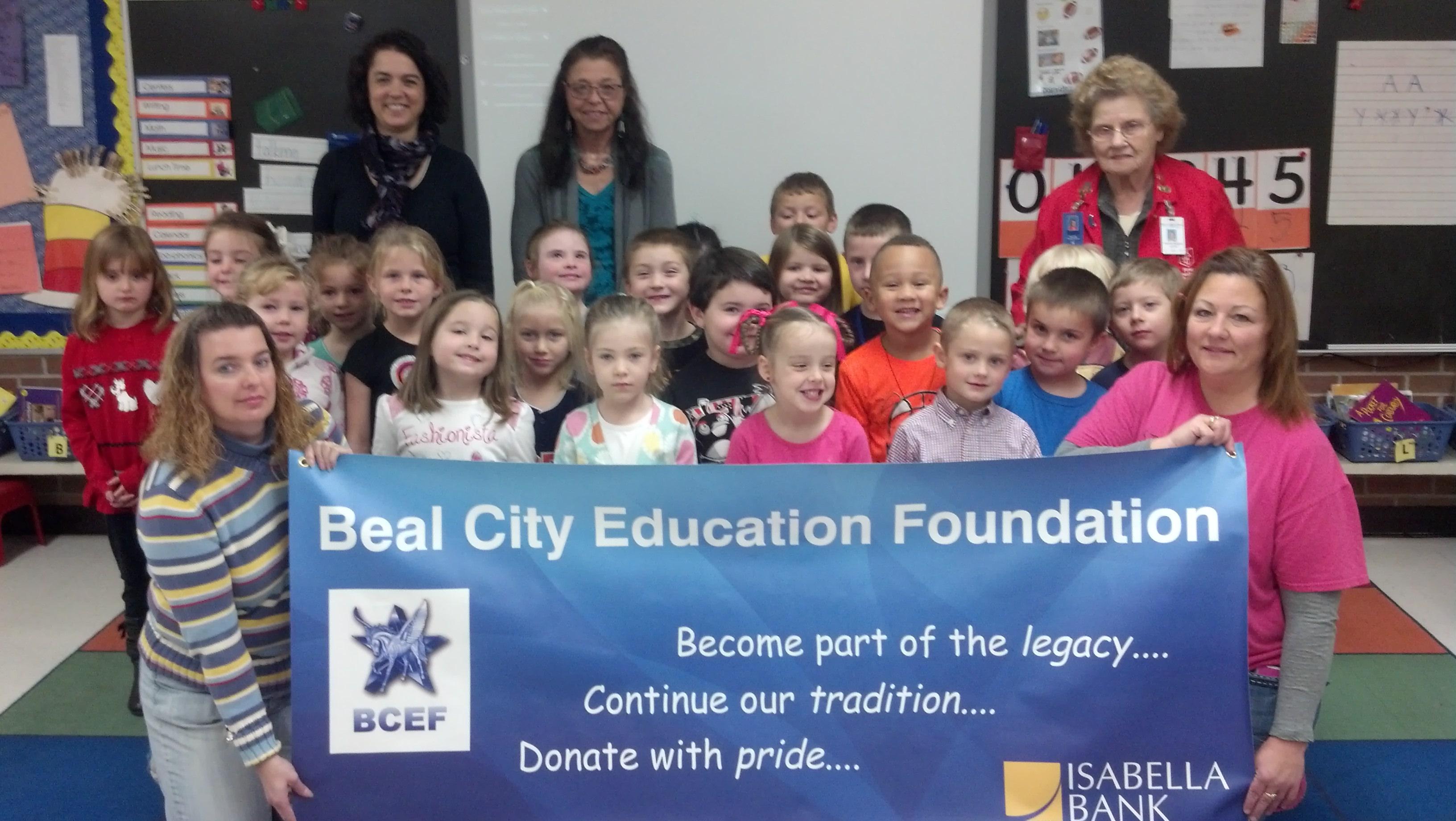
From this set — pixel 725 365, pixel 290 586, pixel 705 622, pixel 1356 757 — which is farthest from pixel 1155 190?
pixel 290 586

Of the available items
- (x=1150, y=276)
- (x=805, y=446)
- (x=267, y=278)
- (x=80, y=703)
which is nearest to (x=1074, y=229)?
(x=1150, y=276)

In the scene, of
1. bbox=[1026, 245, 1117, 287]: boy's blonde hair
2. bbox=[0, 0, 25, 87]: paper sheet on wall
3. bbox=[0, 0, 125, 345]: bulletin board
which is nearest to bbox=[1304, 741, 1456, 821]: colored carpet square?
bbox=[1026, 245, 1117, 287]: boy's blonde hair

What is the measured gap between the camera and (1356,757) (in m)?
3.42

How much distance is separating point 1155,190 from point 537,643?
265cm

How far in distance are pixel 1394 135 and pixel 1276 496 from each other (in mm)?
3537

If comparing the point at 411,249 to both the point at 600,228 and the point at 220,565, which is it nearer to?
the point at 600,228

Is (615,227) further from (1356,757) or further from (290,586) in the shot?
(1356,757)

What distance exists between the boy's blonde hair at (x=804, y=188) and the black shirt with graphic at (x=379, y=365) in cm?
164

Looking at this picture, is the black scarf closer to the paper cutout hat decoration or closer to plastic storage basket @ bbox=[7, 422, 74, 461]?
the paper cutout hat decoration

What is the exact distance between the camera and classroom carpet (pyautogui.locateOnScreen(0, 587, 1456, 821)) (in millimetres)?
3189

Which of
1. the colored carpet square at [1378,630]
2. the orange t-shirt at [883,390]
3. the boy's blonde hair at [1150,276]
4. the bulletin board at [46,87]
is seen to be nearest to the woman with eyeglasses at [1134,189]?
the boy's blonde hair at [1150,276]

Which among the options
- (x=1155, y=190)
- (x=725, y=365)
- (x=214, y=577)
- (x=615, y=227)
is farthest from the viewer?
(x=615, y=227)

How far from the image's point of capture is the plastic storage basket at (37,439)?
16.7 feet

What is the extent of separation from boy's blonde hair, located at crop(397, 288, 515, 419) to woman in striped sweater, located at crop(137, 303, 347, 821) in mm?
530
